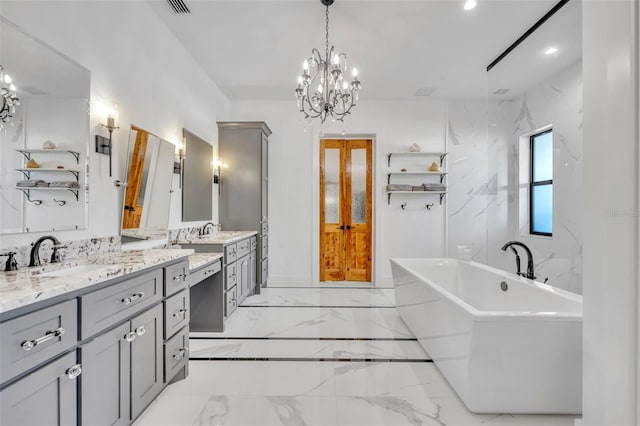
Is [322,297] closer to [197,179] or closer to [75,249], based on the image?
[197,179]

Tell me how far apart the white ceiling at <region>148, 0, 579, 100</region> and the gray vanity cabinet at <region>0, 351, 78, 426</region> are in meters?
2.79

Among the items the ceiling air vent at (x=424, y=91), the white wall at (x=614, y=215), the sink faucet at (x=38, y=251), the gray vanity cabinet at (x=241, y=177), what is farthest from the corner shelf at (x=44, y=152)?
the ceiling air vent at (x=424, y=91)

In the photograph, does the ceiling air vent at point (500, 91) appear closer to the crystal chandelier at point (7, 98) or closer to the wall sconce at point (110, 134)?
the wall sconce at point (110, 134)

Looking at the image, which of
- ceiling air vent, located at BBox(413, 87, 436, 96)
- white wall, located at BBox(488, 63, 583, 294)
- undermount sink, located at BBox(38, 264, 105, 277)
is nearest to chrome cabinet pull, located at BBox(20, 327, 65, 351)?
undermount sink, located at BBox(38, 264, 105, 277)

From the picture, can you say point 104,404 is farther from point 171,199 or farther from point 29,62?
point 171,199

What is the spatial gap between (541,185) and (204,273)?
374cm

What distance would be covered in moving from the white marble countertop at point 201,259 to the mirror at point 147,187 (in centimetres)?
40

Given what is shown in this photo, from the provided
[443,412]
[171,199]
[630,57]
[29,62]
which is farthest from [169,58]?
[443,412]

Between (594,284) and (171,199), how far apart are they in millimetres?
3218

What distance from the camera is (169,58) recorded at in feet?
9.78

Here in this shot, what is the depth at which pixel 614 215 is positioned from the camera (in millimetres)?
470

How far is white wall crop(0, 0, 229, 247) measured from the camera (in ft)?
5.67

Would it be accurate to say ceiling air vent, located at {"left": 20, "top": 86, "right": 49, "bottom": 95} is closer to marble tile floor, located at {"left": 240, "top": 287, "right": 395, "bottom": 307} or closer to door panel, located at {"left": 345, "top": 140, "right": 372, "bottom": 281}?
marble tile floor, located at {"left": 240, "top": 287, "right": 395, "bottom": 307}

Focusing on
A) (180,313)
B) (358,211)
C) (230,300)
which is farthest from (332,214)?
(180,313)
